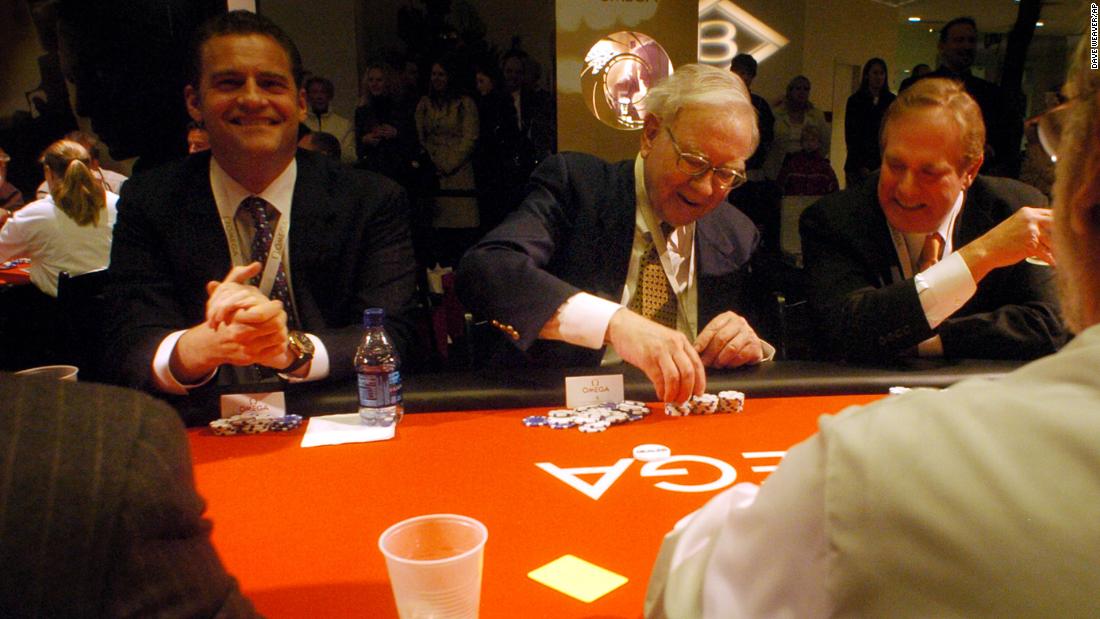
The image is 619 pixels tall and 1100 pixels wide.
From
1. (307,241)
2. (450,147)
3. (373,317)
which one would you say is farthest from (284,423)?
(450,147)

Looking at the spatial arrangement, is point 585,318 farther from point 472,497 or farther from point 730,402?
point 472,497

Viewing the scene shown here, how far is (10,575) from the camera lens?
47 centimetres

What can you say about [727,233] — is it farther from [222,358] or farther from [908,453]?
[908,453]

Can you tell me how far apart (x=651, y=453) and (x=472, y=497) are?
0.35m

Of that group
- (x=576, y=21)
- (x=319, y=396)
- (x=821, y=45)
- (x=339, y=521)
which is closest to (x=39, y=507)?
(x=339, y=521)

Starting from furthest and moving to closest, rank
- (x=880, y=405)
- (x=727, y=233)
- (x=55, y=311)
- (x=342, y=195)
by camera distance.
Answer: (x=55, y=311), (x=727, y=233), (x=342, y=195), (x=880, y=405)

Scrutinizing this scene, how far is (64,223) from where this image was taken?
4254 mm

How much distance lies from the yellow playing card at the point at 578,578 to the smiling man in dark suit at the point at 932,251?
4.32ft

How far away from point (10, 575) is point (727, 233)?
228 centimetres

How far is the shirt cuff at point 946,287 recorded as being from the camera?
2091 mm

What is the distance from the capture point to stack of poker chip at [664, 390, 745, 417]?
167 centimetres

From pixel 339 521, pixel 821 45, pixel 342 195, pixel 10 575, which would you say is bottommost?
pixel 339 521

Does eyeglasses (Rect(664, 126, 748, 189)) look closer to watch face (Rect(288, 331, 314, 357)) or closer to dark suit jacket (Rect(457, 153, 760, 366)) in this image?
dark suit jacket (Rect(457, 153, 760, 366))

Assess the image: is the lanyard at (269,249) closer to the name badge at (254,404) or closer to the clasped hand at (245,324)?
the clasped hand at (245,324)
